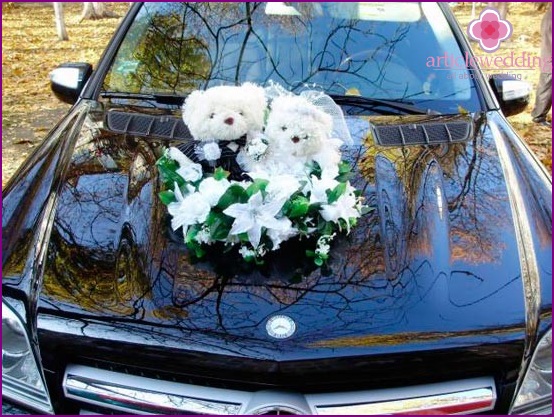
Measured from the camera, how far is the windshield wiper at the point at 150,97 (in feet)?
9.12

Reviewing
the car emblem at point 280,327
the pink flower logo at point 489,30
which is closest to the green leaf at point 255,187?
the car emblem at point 280,327

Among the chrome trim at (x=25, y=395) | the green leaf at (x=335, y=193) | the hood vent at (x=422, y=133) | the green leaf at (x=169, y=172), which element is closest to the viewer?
the chrome trim at (x=25, y=395)

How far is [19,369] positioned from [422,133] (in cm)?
167

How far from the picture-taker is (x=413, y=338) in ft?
5.39

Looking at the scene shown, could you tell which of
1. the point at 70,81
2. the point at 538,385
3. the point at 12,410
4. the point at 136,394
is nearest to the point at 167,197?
the point at 136,394

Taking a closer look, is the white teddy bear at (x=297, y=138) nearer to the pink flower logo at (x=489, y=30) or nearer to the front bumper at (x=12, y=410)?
the front bumper at (x=12, y=410)

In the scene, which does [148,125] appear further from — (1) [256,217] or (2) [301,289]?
(2) [301,289]

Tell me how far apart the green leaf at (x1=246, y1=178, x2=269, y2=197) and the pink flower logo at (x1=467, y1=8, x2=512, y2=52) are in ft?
8.55

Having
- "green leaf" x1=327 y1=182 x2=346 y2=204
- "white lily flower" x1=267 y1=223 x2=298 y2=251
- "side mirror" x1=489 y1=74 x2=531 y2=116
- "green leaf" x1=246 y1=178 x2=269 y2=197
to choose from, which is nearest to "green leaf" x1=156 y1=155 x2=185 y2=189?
"green leaf" x1=246 y1=178 x2=269 y2=197

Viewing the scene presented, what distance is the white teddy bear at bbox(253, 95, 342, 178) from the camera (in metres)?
2.08

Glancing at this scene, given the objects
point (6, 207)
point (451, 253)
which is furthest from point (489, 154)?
point (6, 207)

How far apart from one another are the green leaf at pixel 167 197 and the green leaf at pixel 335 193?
1.61 ft

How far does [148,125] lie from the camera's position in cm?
259

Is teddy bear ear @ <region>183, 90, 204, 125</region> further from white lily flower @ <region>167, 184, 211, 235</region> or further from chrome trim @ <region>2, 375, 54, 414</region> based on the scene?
chrome trim @ <region>2, 375, 54, 414</region>
